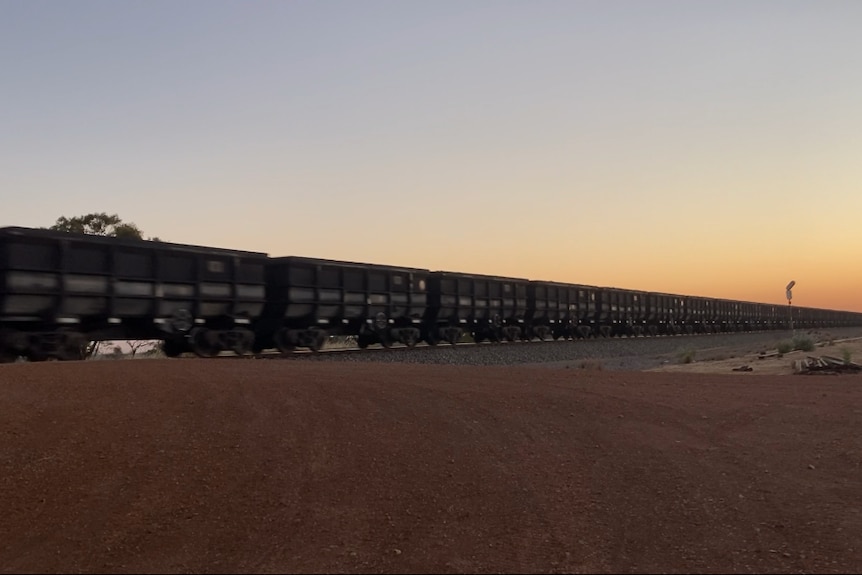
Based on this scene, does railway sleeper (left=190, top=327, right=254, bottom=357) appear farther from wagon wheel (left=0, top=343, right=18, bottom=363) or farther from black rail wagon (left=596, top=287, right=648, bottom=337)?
black rail wagon (left=596, top=287, right=648, bottom=337)

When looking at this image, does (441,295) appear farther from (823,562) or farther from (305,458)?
(823,562)

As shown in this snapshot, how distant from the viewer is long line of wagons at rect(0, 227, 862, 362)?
1911 centimetres

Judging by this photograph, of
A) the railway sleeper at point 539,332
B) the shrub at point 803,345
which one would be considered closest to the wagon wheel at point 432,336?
the railway sleeper at point 539,332

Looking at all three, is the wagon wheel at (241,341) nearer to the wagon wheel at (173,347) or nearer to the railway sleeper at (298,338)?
the railway sleeper at (298,338)

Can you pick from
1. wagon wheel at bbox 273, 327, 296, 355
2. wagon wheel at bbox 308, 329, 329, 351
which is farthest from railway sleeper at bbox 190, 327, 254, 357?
wagon wheel at bbox 308, 329, 329, 351

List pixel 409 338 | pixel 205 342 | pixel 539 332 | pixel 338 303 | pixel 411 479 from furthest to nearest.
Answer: pixel 539 332 → pixel 409 338 → pixel 338 303 → pixel 205 342 → pixel 411 479

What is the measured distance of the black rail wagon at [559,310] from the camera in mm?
41594

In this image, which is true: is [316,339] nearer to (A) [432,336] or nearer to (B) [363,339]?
(B) [363,339]

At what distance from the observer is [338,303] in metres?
28.3

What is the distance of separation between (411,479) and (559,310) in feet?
121

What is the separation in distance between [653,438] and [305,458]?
4517 mm

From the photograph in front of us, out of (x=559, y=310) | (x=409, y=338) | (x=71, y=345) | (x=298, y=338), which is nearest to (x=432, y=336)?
(x=409, y=338)

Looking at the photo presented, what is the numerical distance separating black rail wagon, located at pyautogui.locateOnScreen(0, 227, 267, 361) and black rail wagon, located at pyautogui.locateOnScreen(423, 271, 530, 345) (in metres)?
10.4

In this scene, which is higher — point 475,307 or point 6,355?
point 475,307
